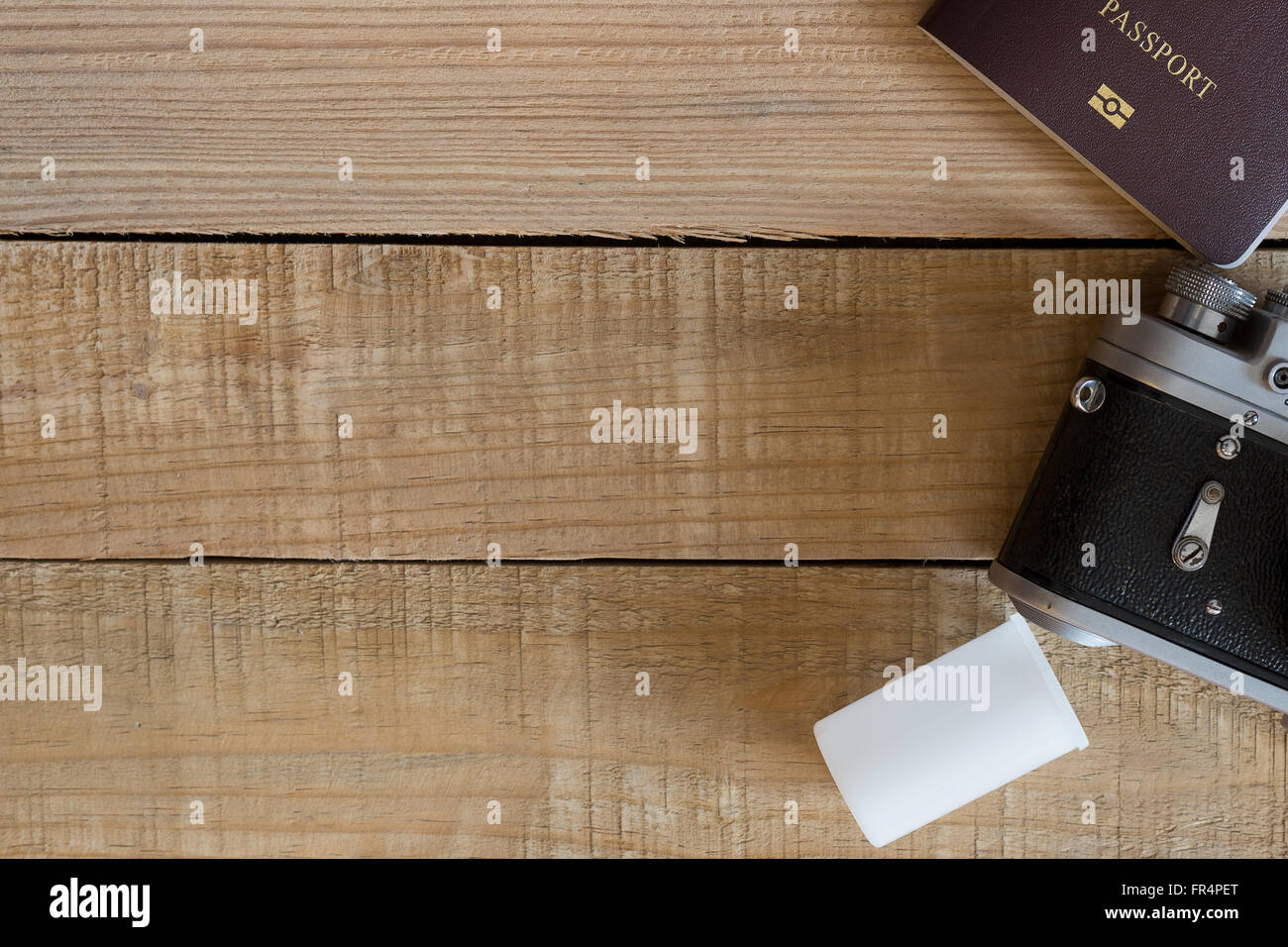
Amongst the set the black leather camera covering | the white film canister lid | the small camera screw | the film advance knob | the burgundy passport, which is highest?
the burgundy passport

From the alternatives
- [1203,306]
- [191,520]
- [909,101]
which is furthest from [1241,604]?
[191,520]

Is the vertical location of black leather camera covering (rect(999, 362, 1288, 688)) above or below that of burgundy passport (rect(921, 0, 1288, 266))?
below

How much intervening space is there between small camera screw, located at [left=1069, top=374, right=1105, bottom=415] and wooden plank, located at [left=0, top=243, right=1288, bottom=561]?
0.16ft

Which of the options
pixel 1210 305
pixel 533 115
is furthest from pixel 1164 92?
pixel 533 115

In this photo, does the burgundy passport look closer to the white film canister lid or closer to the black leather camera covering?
the black leather camera covering

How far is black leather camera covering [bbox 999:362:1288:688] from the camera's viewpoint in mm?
408

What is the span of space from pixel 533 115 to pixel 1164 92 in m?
0.30

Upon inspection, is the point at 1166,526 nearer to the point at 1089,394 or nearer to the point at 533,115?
the point at 1089,394

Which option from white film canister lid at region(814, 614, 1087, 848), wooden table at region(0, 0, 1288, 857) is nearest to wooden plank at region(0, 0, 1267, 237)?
wooden table at region(0, 0, 1288, 857)

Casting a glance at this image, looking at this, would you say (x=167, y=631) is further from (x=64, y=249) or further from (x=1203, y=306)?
(x=1203, y=306)

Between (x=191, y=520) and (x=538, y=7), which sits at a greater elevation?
(x=538, y=7)

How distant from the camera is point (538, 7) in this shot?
46 cm

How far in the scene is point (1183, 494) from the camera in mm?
410

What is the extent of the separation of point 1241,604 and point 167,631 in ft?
1.71
